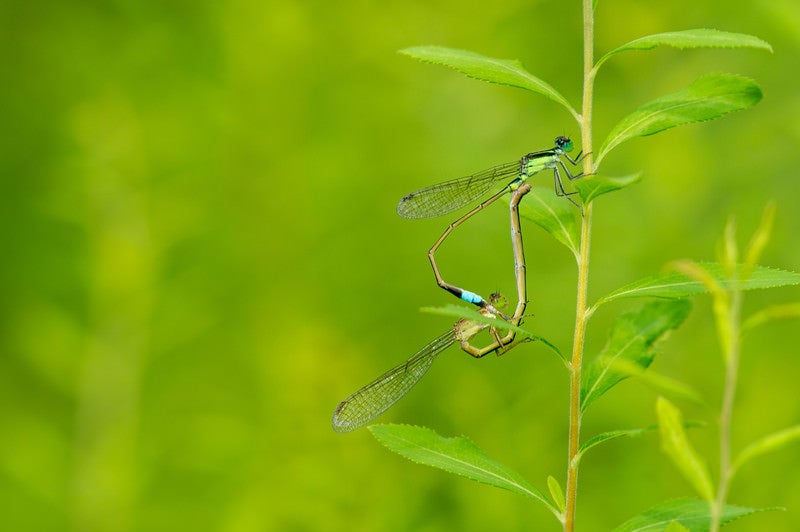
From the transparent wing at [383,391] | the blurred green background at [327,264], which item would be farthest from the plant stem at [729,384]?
the blurred green background at [327,264]

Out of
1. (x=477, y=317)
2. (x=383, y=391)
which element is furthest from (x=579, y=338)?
(x=383, y=391)

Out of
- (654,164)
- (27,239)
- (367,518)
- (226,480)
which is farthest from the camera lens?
(27,239)

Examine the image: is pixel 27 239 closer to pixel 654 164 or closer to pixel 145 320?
pixel 145 320

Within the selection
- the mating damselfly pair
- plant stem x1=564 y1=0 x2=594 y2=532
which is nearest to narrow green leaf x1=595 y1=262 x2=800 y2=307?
plant stem x1=564 y1=0 x2=594 y2=532

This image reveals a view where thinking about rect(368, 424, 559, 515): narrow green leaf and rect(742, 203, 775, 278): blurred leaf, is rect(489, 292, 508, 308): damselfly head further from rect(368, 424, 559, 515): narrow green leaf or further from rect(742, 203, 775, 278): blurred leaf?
rect(742, 203, 775, 278): blurred leaf

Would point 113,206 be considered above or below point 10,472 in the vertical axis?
above

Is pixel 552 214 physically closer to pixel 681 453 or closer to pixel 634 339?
pixel 634 339

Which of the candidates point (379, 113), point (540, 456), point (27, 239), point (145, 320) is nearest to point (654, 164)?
point (540, 456)
